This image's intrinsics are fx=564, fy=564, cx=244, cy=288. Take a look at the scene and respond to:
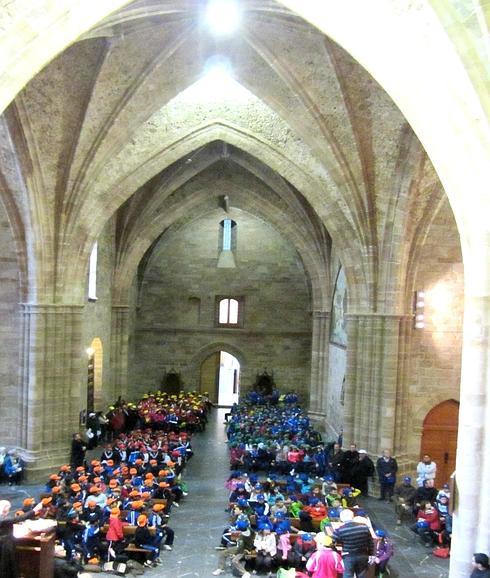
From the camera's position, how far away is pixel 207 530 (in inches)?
444

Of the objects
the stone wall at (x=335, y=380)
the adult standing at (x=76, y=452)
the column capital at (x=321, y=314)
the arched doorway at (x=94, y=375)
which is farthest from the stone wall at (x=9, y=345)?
the column capital at (x=321, y=314)

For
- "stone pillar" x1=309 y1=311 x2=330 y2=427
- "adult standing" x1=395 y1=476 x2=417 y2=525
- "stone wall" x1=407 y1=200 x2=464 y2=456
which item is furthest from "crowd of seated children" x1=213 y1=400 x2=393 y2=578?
"stone pillar" x1=309 y1=311 x2=330 y2=427

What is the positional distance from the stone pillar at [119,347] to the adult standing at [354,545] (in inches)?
623

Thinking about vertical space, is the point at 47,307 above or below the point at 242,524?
above

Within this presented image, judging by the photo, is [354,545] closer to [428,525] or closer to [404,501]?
[428,525]

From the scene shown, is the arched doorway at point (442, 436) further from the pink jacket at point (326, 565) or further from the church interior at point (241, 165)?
the pink jacket at point (326, 565)

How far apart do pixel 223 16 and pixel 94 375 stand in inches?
533

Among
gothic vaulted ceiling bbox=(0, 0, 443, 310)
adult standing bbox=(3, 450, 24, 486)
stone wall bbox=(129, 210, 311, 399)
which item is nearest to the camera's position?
gothic vaulted ceiling bbox=(0, 0, 443, 310)

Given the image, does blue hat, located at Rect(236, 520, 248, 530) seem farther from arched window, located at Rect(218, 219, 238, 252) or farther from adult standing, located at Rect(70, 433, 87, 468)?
arched window, located at Rect(218, 219, 238, 252)

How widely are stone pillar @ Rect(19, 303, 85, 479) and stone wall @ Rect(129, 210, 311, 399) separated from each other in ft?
36.5

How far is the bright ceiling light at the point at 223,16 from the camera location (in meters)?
10.5

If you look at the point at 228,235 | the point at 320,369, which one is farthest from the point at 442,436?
the point at 228,235

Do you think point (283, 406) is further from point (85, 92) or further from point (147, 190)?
point (85, 92)

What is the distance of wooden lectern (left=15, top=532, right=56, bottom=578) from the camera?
759 centimetres
